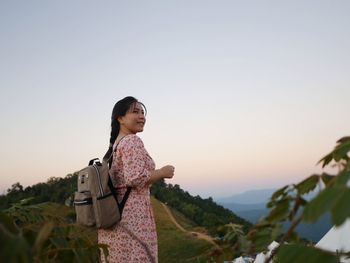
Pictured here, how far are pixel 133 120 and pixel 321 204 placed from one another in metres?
2.99

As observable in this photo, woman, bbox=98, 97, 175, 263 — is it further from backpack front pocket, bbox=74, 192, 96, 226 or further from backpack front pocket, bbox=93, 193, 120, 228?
backpack front pocket, bbox=74, 192, 96, 226

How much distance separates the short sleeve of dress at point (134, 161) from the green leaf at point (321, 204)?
2.61m

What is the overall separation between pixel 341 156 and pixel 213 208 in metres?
11.8

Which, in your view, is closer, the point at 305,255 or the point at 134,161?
the point at 305,255

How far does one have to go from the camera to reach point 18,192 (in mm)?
11805

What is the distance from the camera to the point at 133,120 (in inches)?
134

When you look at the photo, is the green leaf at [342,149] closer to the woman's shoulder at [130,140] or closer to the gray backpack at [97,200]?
the gray backpack at [97,200]

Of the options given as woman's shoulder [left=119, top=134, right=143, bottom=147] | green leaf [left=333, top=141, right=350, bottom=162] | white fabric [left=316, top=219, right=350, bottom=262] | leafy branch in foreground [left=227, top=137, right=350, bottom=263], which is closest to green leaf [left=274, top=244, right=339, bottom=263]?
leafy branch in foreground [left=227, top=137, right=350, bottom=263]

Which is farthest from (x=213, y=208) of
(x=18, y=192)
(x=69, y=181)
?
(x=18, y=192)

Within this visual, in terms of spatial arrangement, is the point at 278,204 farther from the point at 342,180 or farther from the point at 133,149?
the point at 133,149

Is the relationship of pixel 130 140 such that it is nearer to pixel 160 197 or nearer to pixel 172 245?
pixel 172 245

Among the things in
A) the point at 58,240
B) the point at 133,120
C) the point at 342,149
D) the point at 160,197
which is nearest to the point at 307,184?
the point at 342,149

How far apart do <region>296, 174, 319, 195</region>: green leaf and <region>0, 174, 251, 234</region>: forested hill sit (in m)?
9.49

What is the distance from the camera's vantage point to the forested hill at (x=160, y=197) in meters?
10.8
